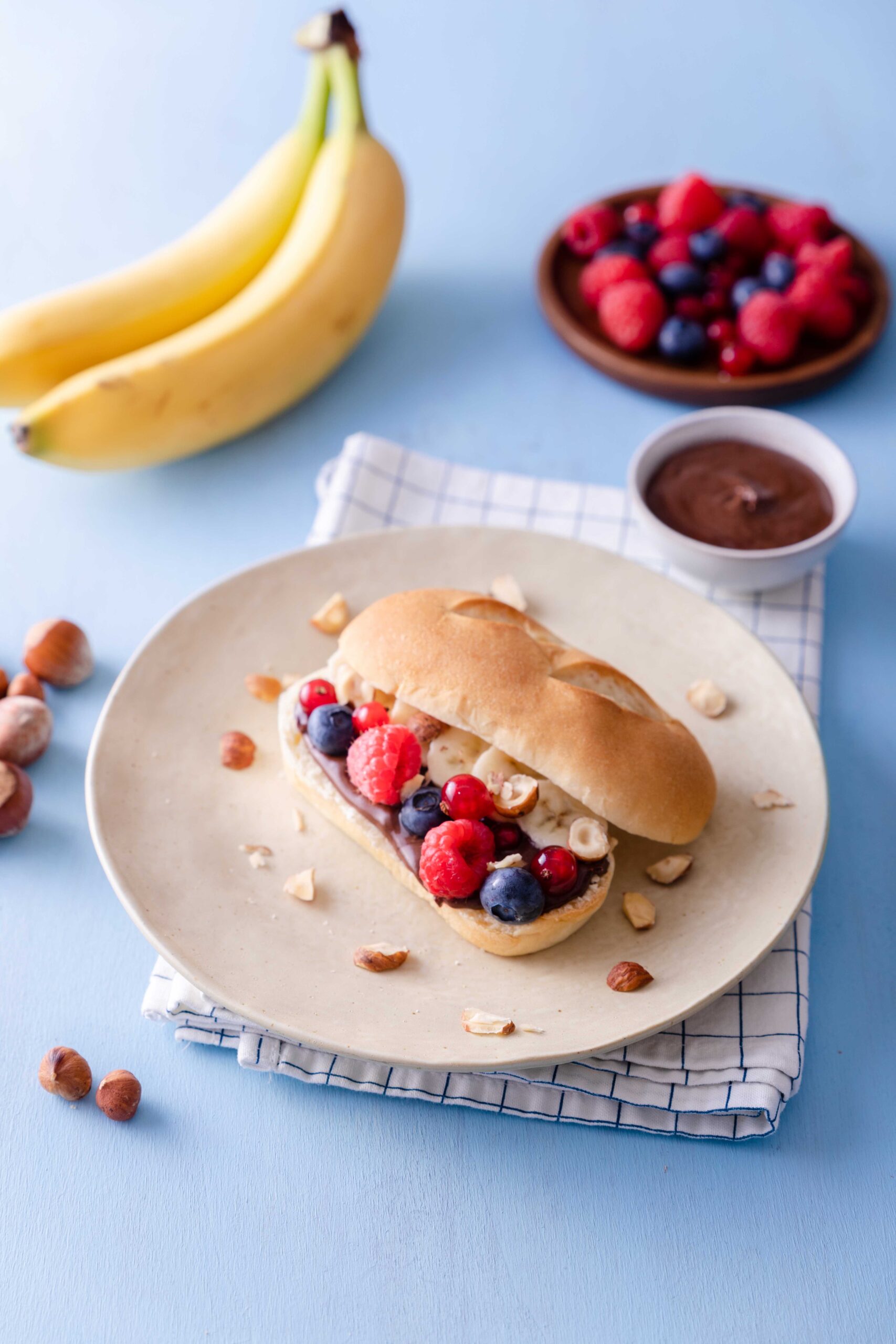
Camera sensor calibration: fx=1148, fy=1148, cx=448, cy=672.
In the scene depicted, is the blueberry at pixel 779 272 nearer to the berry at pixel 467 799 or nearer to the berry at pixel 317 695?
the berry at pixel 317 695

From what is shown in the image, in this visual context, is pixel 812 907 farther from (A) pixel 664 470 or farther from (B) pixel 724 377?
(B) pixel 724 377

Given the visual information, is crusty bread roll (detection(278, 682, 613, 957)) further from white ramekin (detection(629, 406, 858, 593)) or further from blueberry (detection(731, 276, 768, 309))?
blueberry (detection(731, 276, 768, 309))

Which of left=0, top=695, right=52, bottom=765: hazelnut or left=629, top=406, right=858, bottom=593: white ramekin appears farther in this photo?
left=629, top=406, right=858, bottom=593: white ramekin

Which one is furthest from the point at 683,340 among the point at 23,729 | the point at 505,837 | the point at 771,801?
the point at 23,729

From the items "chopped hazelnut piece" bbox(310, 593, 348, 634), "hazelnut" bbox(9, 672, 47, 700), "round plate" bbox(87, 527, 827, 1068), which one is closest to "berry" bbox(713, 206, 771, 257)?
"round plate" bbox(87, 527, 827, 1068)

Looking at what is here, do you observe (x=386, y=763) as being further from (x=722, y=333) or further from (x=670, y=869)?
(x=722, y=333)
